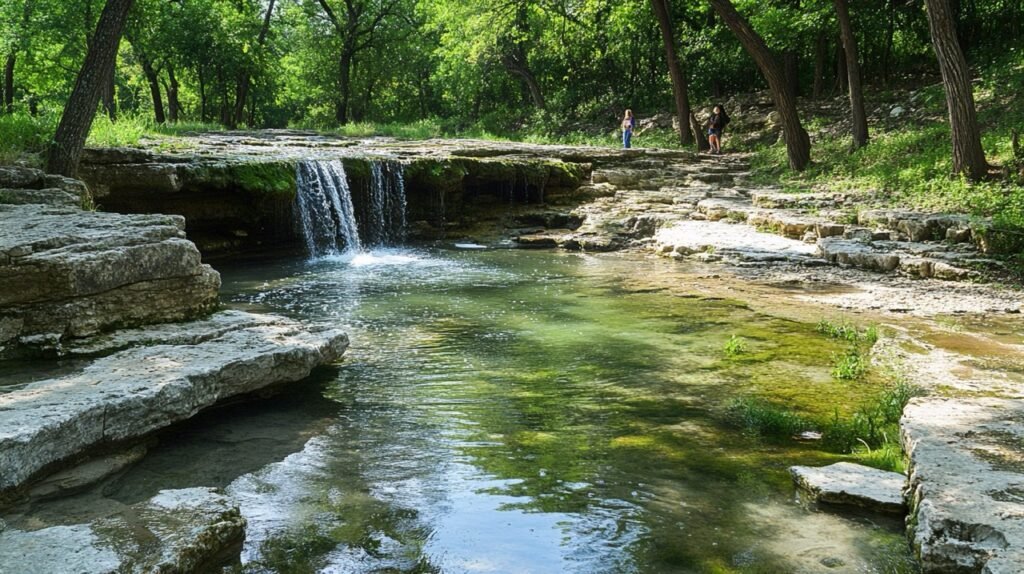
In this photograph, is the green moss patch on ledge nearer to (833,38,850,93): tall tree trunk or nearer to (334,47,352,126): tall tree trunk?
(833,38,850,93): tall tree trunk

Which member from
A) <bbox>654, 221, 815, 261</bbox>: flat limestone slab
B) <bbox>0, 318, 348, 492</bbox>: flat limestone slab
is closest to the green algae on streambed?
<bbox>0, 318, 348, 492</bbox>: flat limestone slab

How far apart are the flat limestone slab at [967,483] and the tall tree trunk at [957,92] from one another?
9.08 metres

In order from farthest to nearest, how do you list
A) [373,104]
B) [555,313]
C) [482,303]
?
[373,104], [482,303], [555,313]

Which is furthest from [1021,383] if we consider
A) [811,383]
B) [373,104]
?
[373,104]

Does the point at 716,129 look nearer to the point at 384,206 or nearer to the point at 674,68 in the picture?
the point at 674,68

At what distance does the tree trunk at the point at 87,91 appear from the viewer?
8977mm

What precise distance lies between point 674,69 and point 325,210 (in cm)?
1171

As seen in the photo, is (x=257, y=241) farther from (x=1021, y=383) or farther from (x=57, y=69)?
(x=57, y=69)

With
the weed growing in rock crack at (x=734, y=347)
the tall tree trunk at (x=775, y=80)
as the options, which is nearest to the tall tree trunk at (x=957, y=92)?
the tall tree trunk at (x=775, y=80)

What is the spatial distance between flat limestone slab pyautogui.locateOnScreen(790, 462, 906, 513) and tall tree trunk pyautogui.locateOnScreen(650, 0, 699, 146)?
60.9 ft

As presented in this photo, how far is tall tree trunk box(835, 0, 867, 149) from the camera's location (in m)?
16.1

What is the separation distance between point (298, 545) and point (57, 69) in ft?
109

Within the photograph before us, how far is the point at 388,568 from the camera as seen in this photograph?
3.35 m

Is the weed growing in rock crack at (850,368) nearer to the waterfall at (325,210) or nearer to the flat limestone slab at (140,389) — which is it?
the flat limestone slab at (140,389)
